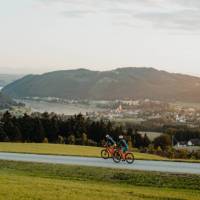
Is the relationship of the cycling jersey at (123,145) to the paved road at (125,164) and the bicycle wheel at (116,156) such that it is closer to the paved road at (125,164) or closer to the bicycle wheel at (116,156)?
the bicycle wheel at (116,156)

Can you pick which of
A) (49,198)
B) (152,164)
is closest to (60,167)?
(152,164)

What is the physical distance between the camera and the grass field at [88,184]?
1788 cm

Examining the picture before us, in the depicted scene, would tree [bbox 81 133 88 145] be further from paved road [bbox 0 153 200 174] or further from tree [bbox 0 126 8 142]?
paved road [bbox 0 153 200 174]

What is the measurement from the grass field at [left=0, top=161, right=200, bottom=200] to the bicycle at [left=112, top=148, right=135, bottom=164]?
482cm

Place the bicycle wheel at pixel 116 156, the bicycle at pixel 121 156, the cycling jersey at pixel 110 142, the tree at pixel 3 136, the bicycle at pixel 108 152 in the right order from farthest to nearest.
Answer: the tree at pixel 3 136 < the cycling jersey at pixel 110 142 < the bicycle at pixel 108 152 < the bicycle wheel at pixel 116 156 < the bicycle at pixel 121 156

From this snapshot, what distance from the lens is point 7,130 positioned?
235ft

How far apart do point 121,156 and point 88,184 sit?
892 centimetres

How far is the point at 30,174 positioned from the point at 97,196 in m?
8.58

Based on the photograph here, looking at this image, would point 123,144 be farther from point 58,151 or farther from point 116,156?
point 58,151

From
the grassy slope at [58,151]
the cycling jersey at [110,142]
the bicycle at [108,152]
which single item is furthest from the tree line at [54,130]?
the cycling jersey at [110,142]

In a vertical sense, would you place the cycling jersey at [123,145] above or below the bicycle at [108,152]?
above

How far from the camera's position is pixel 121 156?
1224 inches

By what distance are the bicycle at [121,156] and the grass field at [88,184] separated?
15.8 ft

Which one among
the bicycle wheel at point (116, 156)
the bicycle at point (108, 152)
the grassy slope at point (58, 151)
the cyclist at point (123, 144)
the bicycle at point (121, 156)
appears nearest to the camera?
the bicycle at point (121, 156)
